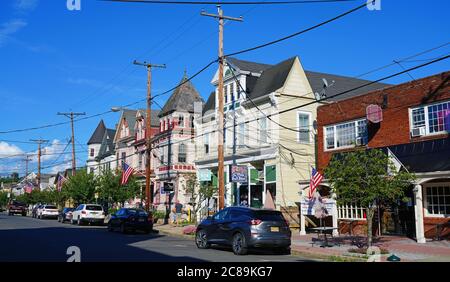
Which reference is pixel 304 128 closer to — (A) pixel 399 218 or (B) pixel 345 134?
(B) pixel 345 134

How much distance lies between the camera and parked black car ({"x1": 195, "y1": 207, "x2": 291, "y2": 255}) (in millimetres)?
16297

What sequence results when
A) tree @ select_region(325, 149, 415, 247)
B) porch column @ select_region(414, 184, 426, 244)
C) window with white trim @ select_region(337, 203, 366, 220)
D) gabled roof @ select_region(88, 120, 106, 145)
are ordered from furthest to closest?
1. gabled roof @ select_region(88, 120, 106, 145)
2. window with white trim @ select_region(337, 203, 366, 220)
3. porch column @ select_region(414, 184, 426, 244)
4. tree @ select_region(325, 149, 415, 247)

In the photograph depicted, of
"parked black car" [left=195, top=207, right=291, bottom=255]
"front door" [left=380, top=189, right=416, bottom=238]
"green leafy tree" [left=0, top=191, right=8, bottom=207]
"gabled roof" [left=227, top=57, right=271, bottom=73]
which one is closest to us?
"parked black car" [left=195, top=207, right=291, bottom=255]

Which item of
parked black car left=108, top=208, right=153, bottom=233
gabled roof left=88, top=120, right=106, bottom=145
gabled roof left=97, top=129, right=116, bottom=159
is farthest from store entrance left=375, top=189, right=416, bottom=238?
gabled roof left=88, top=120, right=106, bottom=145

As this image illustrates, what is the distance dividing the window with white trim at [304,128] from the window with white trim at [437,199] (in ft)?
36.9

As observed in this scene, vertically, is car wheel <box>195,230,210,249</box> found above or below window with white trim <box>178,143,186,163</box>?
below

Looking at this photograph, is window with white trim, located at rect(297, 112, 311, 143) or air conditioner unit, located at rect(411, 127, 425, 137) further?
window with white trim, located at rect(297, 112, 311, 143)

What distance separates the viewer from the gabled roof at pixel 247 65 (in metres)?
35.3

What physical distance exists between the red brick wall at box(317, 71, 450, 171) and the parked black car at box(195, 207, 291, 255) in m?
9.20

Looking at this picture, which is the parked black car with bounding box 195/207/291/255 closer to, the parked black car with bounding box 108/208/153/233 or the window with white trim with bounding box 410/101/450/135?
the window with white trim with bounding box 410/101/450/135

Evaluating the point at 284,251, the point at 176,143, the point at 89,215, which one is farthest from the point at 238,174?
the point at 176,143

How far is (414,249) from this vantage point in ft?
57.3

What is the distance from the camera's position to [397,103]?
2339cm
